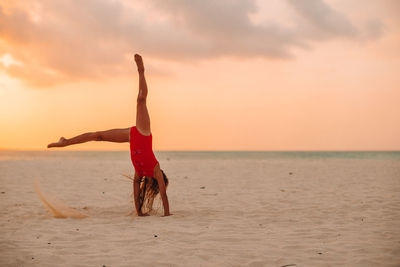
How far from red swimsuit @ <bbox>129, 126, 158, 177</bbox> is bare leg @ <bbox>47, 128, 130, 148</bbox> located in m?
0.18

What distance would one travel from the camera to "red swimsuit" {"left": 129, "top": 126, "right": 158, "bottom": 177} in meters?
6.70

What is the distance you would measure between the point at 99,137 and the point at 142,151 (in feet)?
2.70

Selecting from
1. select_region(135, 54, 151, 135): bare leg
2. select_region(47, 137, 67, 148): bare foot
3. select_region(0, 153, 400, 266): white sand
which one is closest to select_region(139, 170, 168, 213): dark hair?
select_region(0, 153, 400, 266): white sand

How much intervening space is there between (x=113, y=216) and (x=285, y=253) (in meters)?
3.63

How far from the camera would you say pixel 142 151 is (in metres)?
6.70

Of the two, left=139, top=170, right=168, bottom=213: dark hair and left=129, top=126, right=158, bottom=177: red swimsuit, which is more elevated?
left=129, top=126, right=158, bottom=177: red swimsuit

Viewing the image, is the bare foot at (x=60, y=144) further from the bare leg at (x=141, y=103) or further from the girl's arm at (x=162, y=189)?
the girl's arm at (x=162, y=189)

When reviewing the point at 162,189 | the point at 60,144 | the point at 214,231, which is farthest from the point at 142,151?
the point at 214,231

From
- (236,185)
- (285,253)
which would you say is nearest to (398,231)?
(285,253)

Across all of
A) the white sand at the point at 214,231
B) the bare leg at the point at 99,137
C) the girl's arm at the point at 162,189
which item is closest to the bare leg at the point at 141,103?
the bare leg at the point at 99,137

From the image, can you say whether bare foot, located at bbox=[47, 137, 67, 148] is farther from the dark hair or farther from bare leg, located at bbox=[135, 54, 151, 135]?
the dark hair

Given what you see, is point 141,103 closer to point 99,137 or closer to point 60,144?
point 99,137

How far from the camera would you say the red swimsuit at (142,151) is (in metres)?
6.70

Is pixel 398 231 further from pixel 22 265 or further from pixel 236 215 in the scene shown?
pixel 22 265
